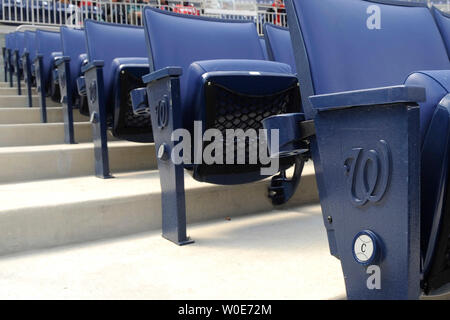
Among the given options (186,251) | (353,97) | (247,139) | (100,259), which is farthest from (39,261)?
(353,97)

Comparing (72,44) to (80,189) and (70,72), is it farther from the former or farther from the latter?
(80,189)

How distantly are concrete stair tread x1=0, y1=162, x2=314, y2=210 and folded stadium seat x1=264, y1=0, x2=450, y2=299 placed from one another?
1.14 feet

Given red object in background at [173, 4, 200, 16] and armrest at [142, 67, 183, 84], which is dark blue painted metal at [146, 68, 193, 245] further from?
red object in background at [173, 4, 200, 16]

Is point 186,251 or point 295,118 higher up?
point 295,118

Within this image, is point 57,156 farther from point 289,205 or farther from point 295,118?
point 295,118

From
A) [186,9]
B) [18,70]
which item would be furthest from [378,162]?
[186,9]

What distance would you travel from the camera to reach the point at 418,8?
1.72 feet

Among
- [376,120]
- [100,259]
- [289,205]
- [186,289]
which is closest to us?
[376,120]

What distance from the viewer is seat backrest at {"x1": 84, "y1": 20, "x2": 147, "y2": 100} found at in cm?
96

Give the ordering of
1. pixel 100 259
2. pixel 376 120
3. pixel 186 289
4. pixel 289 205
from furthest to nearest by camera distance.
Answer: pixel 289 205 → pixel 100 259 → pixel 186 289 → pixel 376 120

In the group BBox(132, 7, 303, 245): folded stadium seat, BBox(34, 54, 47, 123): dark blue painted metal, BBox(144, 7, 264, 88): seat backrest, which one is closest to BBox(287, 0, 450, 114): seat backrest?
BBox(132, 7, 303, 245): folded stadium seat

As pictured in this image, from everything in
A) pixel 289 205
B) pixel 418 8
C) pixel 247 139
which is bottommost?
pixel 289 205

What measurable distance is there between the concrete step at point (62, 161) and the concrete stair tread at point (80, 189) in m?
0.03

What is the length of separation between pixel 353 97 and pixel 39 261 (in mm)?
431
